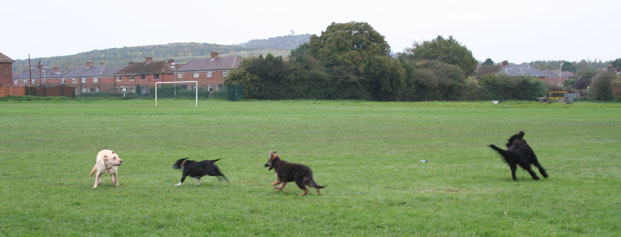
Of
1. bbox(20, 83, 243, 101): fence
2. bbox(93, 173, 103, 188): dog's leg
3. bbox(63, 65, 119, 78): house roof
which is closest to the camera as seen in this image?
bbox(93, 173, 103, 188): dog's leg

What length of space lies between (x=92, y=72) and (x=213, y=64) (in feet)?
129

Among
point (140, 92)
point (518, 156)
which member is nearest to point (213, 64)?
point (140, 92)

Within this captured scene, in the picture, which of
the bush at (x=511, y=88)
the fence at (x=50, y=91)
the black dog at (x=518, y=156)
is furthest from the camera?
the bush at (x=511, y=88)

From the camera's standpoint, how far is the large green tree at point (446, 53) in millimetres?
103750

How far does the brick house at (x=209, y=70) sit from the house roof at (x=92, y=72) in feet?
85.0

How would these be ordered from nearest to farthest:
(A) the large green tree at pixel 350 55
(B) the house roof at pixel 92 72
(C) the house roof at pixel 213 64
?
(A) the large green tree at pixel 350 55 → (C) the house roof at pixel 213 64 → (B) the house roof at pixel 92 72

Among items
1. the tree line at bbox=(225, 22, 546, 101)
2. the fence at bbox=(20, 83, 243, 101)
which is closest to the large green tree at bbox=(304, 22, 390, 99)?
the tree line at bbox=(225, 22, 546, 101)

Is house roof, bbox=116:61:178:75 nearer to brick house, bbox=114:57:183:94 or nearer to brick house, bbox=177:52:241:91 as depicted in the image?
brick house, bbox=114:57:183:94

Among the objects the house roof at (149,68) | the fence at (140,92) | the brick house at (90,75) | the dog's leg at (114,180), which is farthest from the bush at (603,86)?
the brick house at (90,75)

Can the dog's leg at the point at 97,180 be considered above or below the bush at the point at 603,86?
below

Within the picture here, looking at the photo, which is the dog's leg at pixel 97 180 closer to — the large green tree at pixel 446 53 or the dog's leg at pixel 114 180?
the dog's leg at pixel 114 180

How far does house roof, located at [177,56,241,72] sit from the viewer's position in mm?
96988

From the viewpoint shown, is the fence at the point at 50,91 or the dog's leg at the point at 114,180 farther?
the fence at the point at 50,91

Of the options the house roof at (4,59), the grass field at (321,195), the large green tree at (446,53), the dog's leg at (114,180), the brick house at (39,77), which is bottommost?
the grass field at (321,195)
